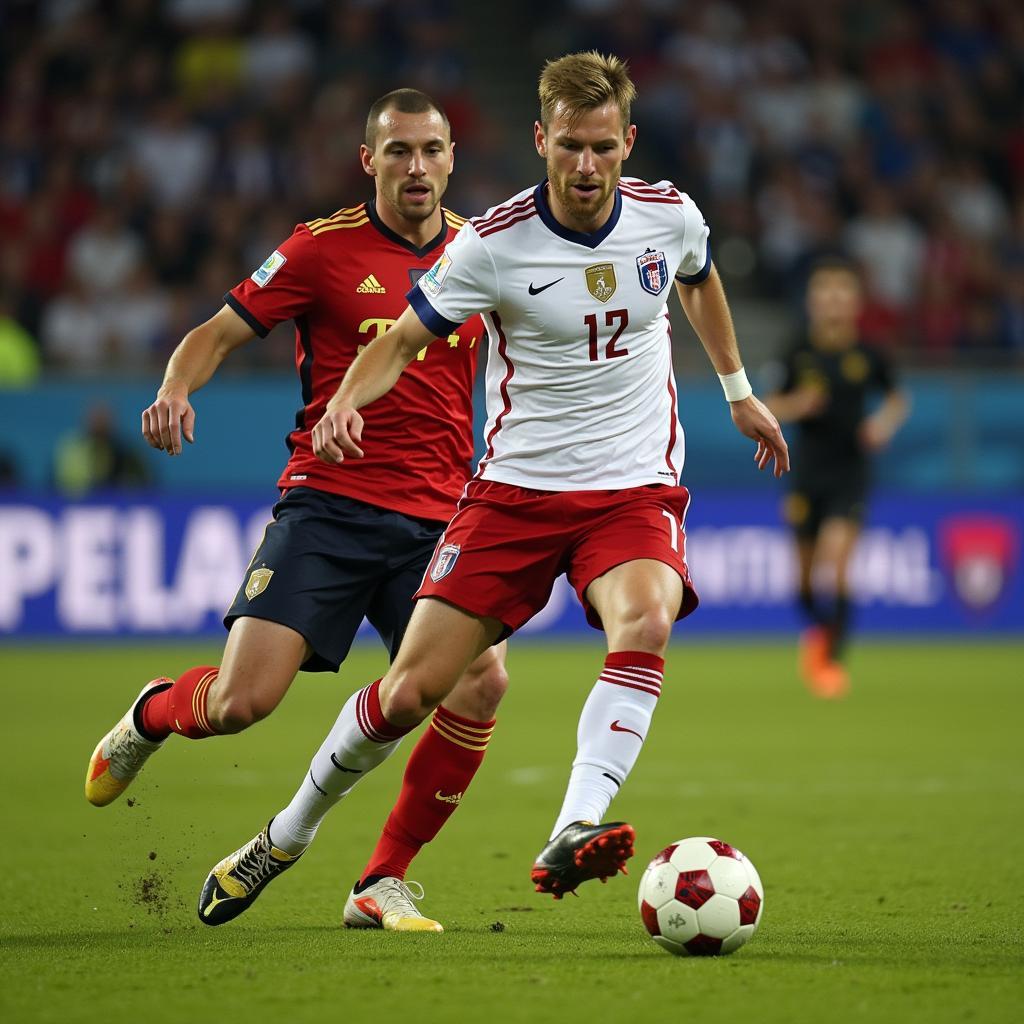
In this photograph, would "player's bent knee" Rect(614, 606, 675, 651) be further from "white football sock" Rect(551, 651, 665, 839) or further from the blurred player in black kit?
the blurred player in black kit

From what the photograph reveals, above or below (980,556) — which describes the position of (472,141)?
above

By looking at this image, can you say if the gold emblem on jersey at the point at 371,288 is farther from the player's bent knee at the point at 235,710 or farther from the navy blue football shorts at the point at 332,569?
the player's bent knee at the point at 235,710

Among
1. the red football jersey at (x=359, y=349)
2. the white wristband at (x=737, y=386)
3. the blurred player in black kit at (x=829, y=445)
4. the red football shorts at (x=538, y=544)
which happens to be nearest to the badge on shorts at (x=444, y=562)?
the red football shorts at (x=538, y=544)

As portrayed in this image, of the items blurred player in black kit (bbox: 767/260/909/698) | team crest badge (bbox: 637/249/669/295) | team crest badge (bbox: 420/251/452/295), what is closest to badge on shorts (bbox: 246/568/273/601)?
team crest badge (bbox: 420/251/452/295)

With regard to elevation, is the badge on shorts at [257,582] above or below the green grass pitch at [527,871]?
above

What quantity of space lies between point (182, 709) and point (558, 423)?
1419 mm

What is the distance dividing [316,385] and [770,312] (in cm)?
1275

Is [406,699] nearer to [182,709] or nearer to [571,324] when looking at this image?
[182,709]

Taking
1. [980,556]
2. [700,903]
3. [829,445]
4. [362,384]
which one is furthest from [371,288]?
[980,556]

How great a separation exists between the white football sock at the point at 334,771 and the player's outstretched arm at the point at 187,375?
0.90 meters

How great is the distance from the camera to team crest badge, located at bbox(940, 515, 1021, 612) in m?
15.4

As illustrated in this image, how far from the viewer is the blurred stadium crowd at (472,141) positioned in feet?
53.4

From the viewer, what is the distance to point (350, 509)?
5539 millimetres

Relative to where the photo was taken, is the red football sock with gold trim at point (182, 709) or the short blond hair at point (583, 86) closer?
the short blond hair at point (583, 86)
